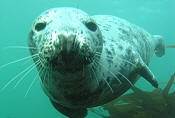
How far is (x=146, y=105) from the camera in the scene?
572cm

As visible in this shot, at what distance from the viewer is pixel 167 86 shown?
18.9 feet

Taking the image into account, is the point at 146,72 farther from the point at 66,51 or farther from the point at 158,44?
the point at 158,44

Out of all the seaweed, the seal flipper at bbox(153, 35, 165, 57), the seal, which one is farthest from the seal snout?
the seal flipper at bbox(153, 35, 165, 57)

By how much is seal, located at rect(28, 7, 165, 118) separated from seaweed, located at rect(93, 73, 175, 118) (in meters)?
0.90

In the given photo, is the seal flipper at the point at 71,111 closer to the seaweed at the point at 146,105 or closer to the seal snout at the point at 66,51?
the seaweed at the point at 146,105

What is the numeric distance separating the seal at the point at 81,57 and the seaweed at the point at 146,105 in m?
0.90

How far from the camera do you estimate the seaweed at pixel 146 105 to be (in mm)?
5488

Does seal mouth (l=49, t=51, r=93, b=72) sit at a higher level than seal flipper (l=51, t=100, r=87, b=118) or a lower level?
higher

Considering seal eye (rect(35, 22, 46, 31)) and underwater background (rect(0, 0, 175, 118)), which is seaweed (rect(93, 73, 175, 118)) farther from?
underwater background (rect(0, 0, 175, 118))

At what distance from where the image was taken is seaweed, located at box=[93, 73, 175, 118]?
18.0ft

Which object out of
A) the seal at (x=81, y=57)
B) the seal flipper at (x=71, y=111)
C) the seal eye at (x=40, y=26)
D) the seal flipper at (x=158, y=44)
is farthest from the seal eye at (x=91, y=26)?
the seal flipper at (x=158, y=44)

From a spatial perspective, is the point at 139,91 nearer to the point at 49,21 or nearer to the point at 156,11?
the point at 49,21

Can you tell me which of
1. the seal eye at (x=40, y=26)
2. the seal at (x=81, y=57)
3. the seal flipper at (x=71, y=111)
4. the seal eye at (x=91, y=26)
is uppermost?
the seal eye at (x=40, y=26)

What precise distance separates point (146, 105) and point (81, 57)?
312cm
